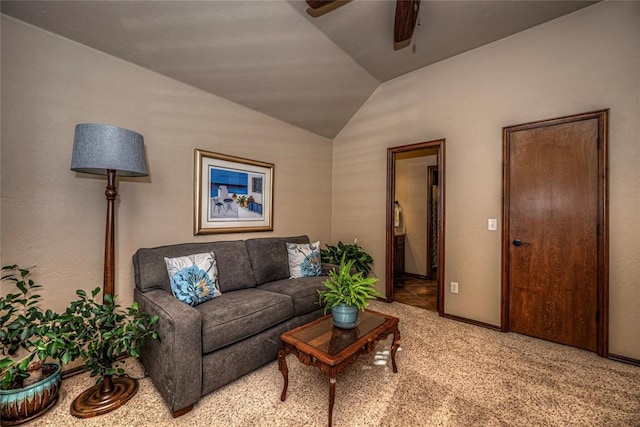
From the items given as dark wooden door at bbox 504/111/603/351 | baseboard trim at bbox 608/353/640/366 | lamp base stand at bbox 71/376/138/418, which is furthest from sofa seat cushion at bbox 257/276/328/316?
baseboard trim at bbox 608/353/640/366

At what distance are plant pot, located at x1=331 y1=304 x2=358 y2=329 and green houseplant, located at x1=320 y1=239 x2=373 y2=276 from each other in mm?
1904

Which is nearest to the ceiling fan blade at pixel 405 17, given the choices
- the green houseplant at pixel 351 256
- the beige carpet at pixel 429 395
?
the beige carpet at pixel 429 395

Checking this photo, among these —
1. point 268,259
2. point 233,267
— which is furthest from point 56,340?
point 268,259

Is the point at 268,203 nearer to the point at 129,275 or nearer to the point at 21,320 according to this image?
the point at 129,275

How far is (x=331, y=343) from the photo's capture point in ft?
5.38

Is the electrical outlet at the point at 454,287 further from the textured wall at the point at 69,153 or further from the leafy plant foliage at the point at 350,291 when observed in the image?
the textured wall at the point at 69,153

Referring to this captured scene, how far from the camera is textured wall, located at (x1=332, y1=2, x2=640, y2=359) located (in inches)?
88.4

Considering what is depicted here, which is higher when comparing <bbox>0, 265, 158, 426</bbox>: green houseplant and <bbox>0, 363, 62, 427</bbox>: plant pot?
<bbox>0, 265, 158, 426</bbox>: green houseplant

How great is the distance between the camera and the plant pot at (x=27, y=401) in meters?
1.45

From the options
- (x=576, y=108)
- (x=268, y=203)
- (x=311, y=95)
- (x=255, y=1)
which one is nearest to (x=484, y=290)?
(x=576, y=108)

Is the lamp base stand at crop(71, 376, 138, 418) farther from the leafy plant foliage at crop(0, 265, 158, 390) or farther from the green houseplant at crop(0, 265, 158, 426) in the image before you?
the leafy plant foliage at crop(0, 265, 158, 390)

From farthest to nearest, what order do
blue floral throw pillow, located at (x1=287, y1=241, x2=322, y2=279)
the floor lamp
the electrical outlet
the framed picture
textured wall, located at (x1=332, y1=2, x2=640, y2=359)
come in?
1. the electrical outlet
2. blue floral throw pillow, located at (x1=287, y1=241, x2=322, y2=279)
3. the framed picture
4. textured wall, located at (x1=332, y1=2, x2=640, y2=359)
5. the floor lamp

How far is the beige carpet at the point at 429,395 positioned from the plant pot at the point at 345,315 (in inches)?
17.2

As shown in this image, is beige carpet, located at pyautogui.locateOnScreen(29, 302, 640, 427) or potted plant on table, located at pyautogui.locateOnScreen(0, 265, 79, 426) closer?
potted plant on table, located at pyautogui.locateOnScreen(0, 265, 79, 426)
